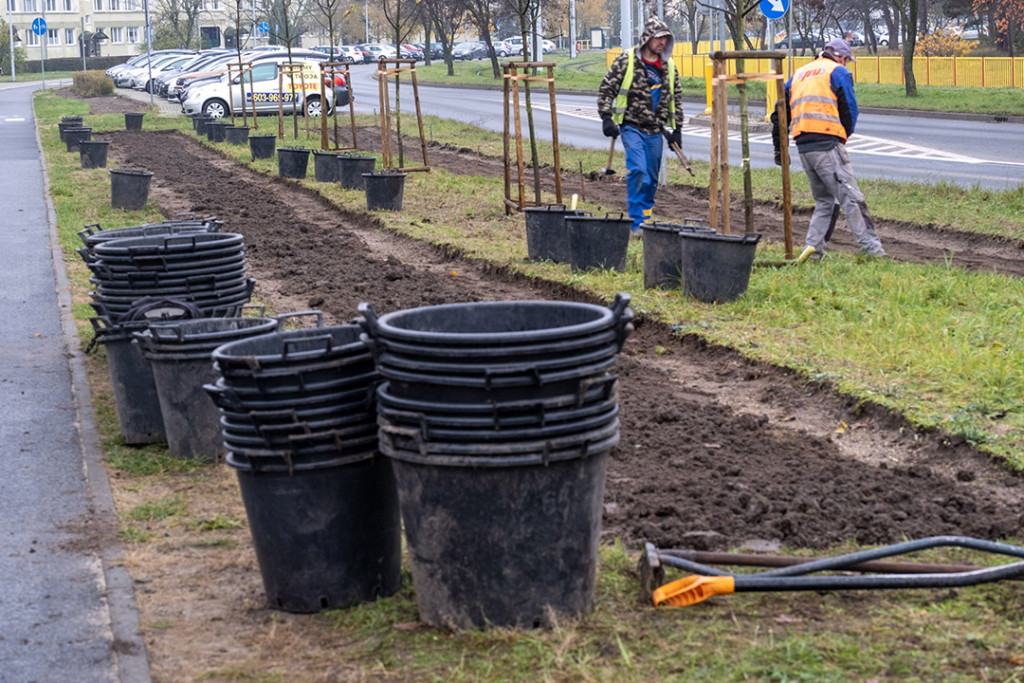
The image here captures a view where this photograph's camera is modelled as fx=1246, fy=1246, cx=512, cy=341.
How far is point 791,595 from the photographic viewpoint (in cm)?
437

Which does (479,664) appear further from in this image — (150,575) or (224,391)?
(150,575)

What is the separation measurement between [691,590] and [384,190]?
12.1 metres

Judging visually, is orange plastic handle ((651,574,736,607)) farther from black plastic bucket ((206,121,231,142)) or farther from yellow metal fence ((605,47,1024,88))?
→ yellow metal fence ((605,47,1024,88))

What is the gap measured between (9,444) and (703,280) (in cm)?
505

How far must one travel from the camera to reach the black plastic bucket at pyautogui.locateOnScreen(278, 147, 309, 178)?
2052 centimetres

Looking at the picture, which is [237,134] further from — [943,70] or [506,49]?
[506,49]

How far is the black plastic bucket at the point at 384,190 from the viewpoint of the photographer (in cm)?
1577

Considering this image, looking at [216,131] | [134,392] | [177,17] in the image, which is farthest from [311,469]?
[177,17]

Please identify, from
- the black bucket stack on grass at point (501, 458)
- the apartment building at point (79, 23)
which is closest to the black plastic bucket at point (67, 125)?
the black bucket stack on grass at point (501, 458)

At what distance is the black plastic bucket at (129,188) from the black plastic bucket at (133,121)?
16769mm

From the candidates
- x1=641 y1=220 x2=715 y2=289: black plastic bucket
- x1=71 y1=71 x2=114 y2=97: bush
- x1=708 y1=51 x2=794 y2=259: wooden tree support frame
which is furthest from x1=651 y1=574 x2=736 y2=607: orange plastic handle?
x1=71 y1=71 x2=114 y2=97: bush

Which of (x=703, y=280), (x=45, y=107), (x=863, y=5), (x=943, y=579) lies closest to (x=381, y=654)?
(x=943, y=579)

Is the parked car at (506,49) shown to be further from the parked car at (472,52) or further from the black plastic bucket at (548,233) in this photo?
the black plastic bucket at (548,233)

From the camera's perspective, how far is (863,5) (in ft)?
205
